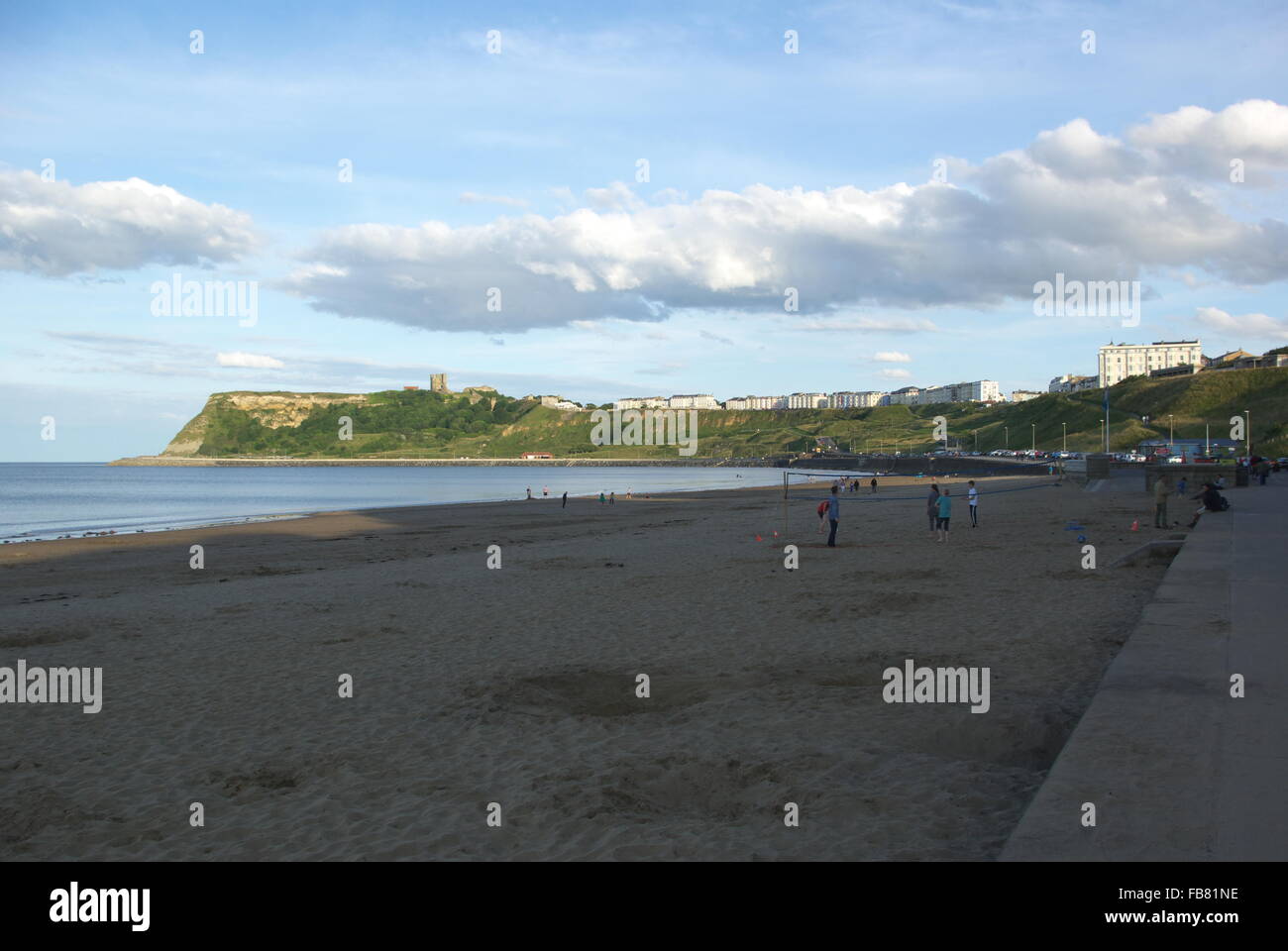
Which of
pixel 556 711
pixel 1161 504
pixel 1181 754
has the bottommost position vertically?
pixel 556 711

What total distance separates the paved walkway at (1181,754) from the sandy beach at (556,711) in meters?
0.63

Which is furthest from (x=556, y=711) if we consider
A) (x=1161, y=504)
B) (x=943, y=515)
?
(x=1161, y=504)

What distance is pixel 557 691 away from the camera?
9562mm

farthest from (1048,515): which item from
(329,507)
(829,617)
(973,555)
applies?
(329,507)

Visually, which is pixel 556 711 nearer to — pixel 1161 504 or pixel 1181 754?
pixel 1181 754

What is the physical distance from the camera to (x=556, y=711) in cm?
883

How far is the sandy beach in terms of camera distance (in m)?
5.95

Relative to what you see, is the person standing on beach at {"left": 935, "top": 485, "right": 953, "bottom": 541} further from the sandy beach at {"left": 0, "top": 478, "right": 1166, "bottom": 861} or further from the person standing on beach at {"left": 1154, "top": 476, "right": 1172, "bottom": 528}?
the person standing on beach at {"left": 1154, "top": 476, "right": 1172, "bottom": 528}

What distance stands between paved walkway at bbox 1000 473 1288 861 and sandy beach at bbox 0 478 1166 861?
0.63m

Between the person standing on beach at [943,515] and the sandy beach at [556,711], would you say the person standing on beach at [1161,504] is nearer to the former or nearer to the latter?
the sandy beach at [556,711]

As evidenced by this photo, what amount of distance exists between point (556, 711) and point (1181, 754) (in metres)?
5.26

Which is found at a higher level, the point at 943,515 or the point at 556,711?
the point at 943,515
